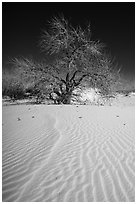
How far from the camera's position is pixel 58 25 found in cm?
1402

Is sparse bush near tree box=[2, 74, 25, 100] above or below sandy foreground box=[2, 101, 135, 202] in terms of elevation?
above

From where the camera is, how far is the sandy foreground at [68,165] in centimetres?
251

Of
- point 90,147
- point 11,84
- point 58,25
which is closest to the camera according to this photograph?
point 90,147

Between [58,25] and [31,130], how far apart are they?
11467mm

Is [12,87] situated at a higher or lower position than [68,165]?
higher

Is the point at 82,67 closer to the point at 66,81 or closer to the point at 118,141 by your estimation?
the point at 66,81

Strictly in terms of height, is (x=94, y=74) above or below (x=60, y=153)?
above

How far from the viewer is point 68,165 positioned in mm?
3244

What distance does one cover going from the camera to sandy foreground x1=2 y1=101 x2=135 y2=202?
2506 millimetres

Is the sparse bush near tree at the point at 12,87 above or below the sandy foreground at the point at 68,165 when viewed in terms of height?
above

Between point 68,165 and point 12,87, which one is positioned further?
point 12,87

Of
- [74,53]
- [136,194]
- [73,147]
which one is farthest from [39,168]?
[74,53]

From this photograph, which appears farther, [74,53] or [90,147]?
[74,53]

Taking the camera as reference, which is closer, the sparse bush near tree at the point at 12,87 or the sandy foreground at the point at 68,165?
the sandy foreground at the point at 68,165
